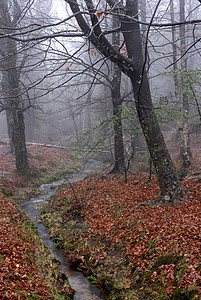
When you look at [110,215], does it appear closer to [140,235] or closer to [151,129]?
[140,235]

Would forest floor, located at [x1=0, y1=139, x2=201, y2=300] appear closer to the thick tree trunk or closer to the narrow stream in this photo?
the narrow stream

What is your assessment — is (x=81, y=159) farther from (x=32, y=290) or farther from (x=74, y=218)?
(x=32, y=290)

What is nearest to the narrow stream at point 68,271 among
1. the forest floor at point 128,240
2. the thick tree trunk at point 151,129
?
the forest floor at point 128,240

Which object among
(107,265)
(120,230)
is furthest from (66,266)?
(120,230)

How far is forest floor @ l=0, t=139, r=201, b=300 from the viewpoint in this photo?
4453 mm

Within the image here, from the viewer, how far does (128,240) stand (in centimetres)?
636

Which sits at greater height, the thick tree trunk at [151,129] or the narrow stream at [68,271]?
the thick tree trunk at [151,129]

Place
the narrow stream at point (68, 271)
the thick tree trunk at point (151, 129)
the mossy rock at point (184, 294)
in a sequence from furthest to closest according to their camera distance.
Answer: the thick tree trunk at point (151, 129)
the narrow stream at point (68, 271)
the mossy rock at point (184, 294)

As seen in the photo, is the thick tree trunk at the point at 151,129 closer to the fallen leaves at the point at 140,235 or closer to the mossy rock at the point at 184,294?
the fallen leaves at the point at 140,235

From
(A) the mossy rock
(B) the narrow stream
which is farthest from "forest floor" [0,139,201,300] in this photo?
(B) the narrow stream

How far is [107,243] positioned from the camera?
675 centimetres

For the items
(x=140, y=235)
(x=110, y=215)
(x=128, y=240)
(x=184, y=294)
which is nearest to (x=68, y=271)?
(x=128, y=240)

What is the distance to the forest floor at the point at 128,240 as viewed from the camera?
4.45 metres

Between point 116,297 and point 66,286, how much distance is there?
3.37 feet
